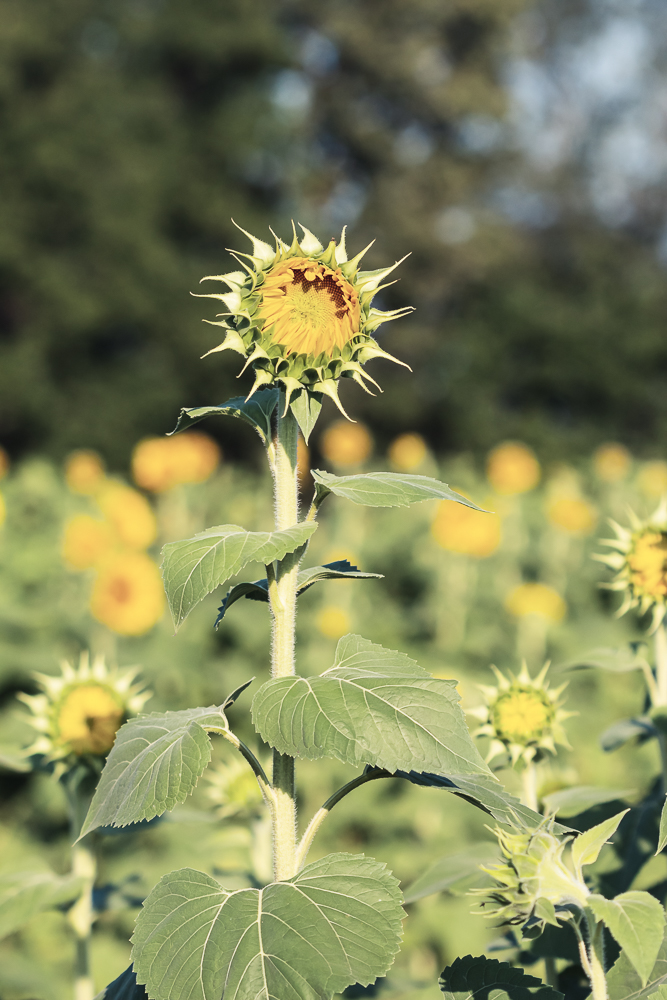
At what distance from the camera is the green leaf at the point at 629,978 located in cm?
85

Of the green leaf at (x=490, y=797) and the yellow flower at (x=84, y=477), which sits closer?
the green leaf at (x=490, y=797)

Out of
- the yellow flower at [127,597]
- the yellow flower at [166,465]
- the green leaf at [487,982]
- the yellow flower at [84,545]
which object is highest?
the yellow flower at [166,465]

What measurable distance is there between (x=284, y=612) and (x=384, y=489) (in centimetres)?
17

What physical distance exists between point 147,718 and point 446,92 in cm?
1829

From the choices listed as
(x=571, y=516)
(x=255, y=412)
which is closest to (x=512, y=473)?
(x=571, y=516)

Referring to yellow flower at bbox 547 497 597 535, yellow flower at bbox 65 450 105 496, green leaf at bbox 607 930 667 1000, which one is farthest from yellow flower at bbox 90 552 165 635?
green leaf at bbox 607 930 667 1000

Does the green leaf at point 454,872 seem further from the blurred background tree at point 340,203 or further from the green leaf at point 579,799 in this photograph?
the blurred background tree at point 340,203

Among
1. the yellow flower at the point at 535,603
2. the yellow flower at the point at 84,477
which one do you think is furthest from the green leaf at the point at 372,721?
the yellow flower at the point at 84,477

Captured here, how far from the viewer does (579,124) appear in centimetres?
2125

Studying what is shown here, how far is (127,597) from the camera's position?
3510mm

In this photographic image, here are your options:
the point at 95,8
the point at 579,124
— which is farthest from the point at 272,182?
the point at 579,124

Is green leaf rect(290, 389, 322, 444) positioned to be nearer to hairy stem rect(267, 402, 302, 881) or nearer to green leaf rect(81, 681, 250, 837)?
hairy stem rect(267, 402, 302, 881)

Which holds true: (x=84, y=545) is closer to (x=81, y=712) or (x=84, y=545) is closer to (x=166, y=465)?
(x=166, y=465)

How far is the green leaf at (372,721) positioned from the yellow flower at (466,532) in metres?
3.34
